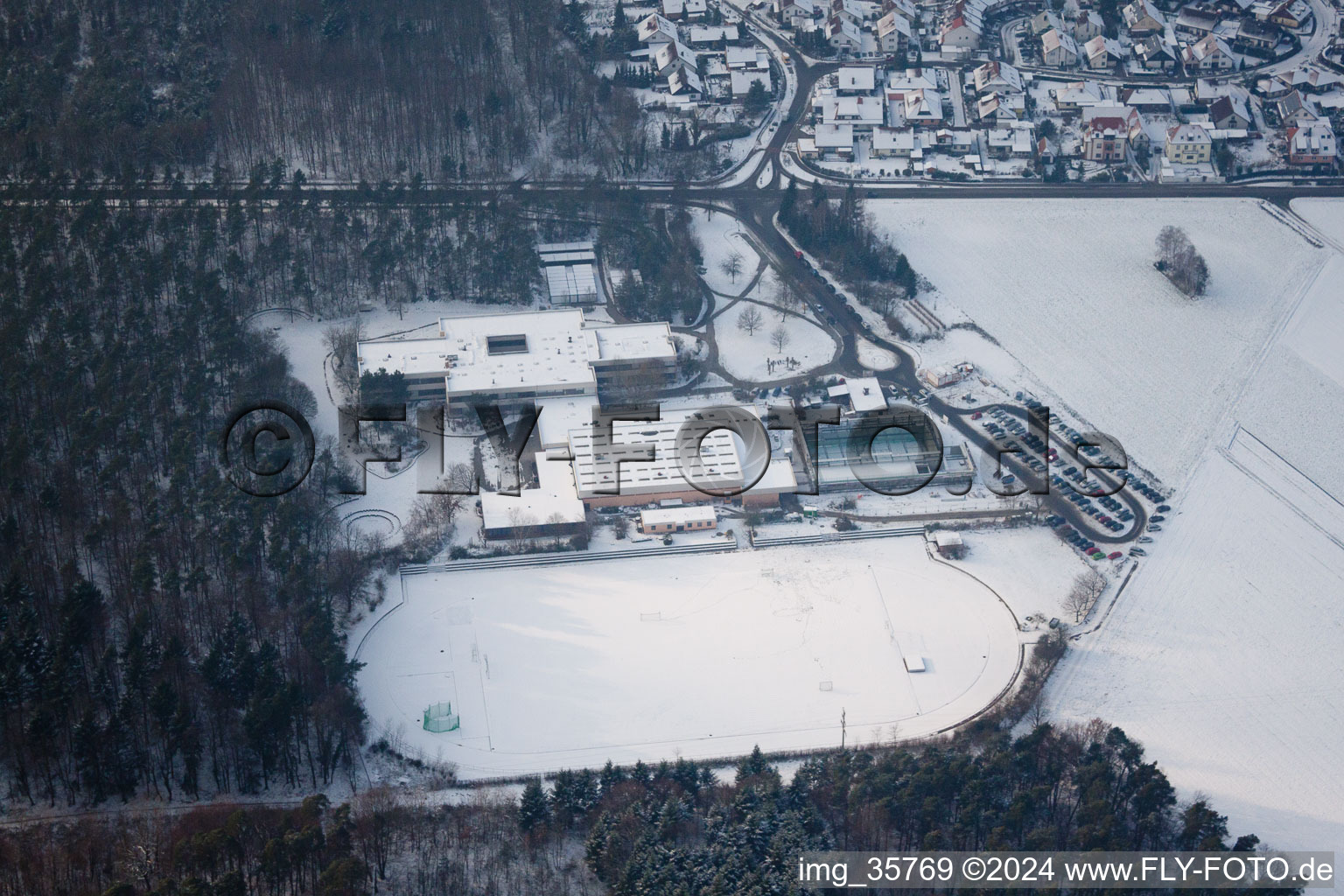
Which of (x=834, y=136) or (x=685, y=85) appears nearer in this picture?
(x=834, y=136)

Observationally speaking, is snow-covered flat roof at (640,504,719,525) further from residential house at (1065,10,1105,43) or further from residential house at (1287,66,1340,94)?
residential house at (1287,66,1340,94)

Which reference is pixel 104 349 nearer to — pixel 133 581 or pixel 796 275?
pixel 133 581

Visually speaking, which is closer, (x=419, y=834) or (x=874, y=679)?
(x=419, y=834)

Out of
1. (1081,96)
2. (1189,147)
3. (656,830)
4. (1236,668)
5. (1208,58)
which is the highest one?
(1208,58)

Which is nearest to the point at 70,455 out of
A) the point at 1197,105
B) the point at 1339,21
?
the point at 1197,105

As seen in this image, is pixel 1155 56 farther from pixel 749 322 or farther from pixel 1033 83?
pixel 749 322

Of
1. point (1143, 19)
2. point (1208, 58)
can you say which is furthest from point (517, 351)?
point (1143, 19)

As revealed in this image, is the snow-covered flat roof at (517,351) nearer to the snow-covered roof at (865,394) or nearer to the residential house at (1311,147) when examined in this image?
the snow-covered roof at (865,394)
